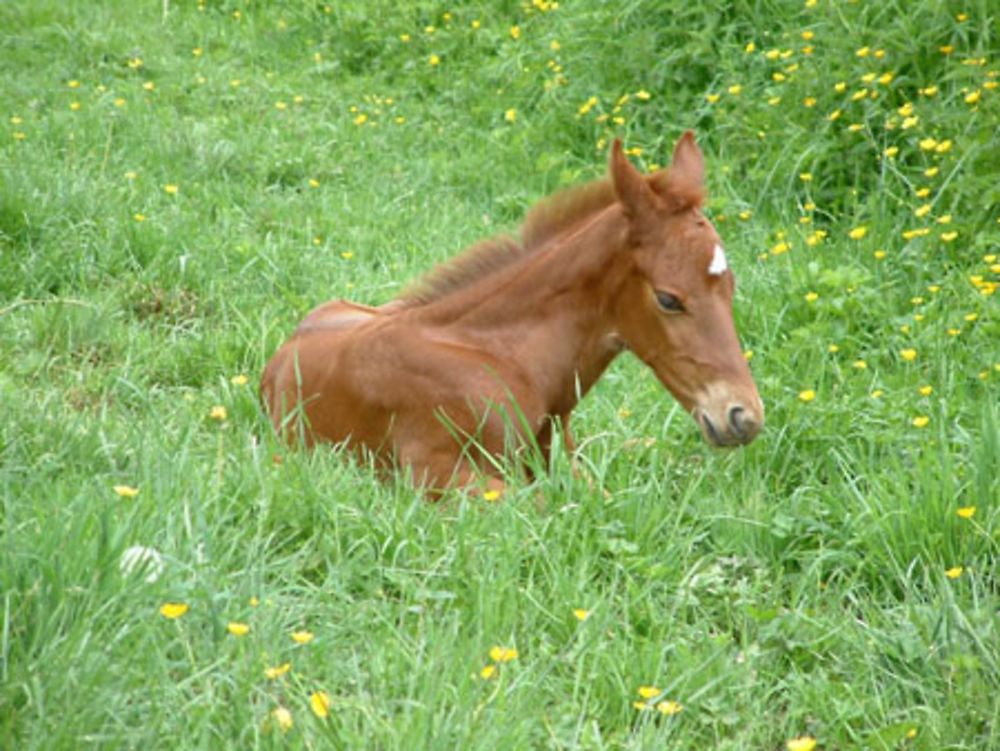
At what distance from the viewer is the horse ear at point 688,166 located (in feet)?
14.1

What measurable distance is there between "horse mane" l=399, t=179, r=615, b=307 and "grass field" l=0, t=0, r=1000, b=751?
0.66m

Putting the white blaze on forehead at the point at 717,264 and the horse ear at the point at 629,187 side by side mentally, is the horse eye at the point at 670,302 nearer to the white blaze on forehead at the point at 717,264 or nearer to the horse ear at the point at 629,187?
the white blaze on forehead at the point at 717,264

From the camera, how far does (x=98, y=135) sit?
7992 mm

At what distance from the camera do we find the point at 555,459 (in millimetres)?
3980

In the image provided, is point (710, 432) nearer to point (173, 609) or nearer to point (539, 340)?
point (539, 340)

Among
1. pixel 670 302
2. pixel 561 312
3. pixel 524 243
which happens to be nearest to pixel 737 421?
pixel 670 302

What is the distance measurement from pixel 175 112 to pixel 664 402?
4.75m

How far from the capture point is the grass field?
295 cm

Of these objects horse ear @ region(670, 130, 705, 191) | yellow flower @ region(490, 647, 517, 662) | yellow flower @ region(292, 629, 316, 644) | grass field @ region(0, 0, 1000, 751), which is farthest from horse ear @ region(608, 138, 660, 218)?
yellow flower @ region(292, 629, 316, 644)

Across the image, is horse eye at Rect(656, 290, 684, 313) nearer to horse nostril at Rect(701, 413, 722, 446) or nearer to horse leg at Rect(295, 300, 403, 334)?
horse nostril at Rect(701, 413, 722, 446)

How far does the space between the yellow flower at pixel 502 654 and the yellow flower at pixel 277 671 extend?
411mm

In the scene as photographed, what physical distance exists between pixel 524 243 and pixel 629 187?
550 millimetres

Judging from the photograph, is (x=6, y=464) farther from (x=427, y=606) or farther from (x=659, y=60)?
(x=659, y=60)

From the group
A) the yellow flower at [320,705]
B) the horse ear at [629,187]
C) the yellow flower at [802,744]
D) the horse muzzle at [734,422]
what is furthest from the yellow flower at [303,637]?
the horse ear at [629,187]
